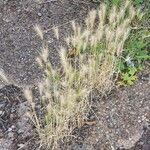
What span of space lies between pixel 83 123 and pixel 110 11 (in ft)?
3.56

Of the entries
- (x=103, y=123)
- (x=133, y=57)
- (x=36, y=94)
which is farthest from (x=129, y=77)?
(x=36, y=94)

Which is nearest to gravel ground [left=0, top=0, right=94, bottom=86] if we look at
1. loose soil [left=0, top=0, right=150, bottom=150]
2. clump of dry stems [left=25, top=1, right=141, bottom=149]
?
loose soil [left=0, top=0, right=150, bottom=150]

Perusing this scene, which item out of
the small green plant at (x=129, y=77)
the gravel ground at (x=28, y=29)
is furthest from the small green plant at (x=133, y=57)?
the gravel ground at (x=28, y=29)

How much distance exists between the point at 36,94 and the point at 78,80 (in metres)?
0.44

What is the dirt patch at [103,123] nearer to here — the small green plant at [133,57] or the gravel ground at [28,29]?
the small green plant at [133,57]

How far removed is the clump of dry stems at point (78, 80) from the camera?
3.13 m

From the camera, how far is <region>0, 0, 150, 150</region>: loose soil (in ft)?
10.9

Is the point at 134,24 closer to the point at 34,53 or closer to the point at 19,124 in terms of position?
the point at 34,53

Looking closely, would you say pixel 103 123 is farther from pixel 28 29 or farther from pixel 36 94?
pixel 28 29

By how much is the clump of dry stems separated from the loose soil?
0.10 meters

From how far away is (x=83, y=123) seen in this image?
3.37m

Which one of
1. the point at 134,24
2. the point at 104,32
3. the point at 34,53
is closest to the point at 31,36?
the point at 34,53

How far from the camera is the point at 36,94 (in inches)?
141

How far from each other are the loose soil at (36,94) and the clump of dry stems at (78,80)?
0.10 metres
